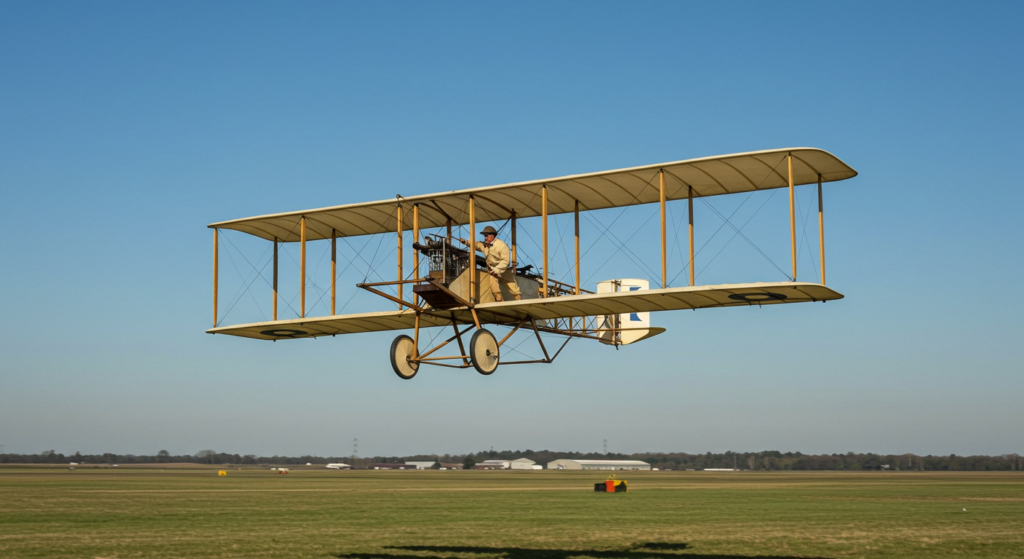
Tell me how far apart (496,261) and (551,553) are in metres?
8.30

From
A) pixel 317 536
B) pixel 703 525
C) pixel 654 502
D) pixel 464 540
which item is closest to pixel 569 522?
pixel 703 525

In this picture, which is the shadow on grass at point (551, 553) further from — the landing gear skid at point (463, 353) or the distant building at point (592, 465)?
the distant building at point (592, 465)

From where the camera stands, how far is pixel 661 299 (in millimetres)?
16406

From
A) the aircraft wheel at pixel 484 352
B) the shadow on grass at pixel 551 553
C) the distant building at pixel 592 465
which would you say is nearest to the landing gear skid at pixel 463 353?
the aircraft wheel at pixel 484 352

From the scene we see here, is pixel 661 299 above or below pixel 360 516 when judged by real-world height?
above

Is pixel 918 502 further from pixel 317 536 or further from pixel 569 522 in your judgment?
pixel 317 536

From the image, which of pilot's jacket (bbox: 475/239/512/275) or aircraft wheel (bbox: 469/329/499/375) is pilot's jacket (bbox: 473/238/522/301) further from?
aircraft wheel (bbox: 469/329/499/375)

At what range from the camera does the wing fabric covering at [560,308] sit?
51.0 feet

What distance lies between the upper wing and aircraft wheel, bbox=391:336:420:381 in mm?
2901

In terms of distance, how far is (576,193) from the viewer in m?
18.6

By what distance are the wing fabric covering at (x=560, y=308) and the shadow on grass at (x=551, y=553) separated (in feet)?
17.8

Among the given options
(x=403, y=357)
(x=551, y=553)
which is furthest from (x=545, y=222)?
(x=551, y=553)

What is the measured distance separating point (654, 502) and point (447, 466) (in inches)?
5759

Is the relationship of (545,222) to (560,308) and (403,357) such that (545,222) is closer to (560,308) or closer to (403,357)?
(560,308)
